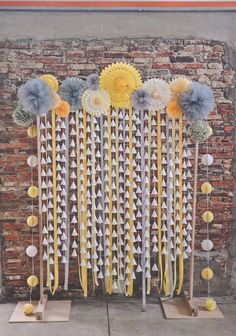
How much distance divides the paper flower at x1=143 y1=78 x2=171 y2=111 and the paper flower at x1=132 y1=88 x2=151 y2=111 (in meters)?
0.05

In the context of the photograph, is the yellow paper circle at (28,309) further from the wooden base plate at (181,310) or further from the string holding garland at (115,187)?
the wooden base plate at (181,310)

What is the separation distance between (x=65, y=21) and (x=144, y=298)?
101 inches

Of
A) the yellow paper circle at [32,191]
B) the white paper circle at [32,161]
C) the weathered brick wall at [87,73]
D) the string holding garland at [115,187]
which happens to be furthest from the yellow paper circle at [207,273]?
the white paper circle at [32,161]

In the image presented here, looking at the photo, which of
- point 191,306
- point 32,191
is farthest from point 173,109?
point 191,306

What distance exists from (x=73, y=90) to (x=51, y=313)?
1.95 meters

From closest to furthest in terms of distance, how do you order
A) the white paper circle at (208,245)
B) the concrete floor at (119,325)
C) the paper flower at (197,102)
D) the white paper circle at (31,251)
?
the concrete floor at (119,325) → the paper flower at (197,102) → the white paper circle at (31,251) → the white paper circle at (208,245)

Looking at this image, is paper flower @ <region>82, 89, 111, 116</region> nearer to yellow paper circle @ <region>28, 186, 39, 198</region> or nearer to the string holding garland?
the string holding garland

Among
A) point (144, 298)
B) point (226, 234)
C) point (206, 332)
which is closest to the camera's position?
point (206, 332)

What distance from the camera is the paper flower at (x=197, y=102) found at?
162 inches

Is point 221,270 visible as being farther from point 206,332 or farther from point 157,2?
point 157,2

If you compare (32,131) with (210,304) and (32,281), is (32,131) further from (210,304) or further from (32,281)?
(210,304)

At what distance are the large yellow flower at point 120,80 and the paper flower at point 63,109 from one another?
1.15ft

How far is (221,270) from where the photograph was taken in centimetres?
475

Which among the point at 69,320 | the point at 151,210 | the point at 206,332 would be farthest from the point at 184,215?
the point at 69,320
